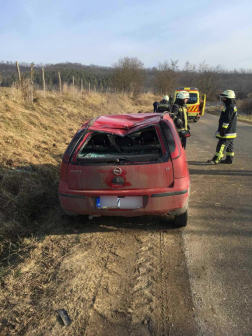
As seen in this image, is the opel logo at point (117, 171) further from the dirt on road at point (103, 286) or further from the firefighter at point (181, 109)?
the firefighter at point (181, 109)

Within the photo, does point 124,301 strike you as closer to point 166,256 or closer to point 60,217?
point 166,256

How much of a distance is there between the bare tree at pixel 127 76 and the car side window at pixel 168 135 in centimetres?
4106

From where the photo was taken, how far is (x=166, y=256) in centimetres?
322

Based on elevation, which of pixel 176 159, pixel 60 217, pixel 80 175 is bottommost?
pixel 60 217

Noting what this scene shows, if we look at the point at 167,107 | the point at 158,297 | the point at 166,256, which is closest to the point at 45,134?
the point at 167,107

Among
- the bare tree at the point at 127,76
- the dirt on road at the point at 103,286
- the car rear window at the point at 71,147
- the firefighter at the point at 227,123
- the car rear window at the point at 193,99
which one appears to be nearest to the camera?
the dirt on road at the point at 103,286

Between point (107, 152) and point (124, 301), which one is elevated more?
point (107, 152)

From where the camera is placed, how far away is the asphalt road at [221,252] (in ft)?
7.64

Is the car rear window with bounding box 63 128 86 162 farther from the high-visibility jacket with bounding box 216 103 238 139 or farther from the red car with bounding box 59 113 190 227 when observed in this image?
the high-visibility jacket with bounding box 216 103 238 139

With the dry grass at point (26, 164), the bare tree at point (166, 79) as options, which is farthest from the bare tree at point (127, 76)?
the dry grass at point (26, 164)

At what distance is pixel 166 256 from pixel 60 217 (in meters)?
1.85

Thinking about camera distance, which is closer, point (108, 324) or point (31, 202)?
point (108, 324)

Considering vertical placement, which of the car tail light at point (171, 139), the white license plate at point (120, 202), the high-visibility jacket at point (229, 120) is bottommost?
the white license plate at point (120, 202)

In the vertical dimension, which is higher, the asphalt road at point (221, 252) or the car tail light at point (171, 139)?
the car tail light at point (171, 139)
